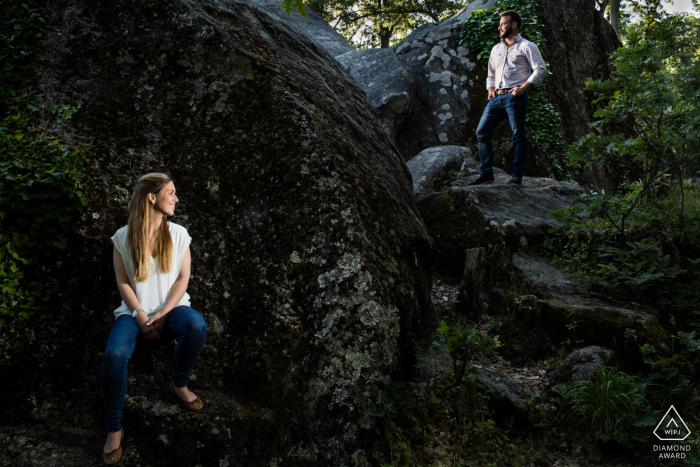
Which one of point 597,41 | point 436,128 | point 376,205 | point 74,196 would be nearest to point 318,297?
point 376,205

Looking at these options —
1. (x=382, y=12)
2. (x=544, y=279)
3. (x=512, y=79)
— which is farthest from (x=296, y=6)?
(x=382, y=12)

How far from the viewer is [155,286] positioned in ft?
8.33

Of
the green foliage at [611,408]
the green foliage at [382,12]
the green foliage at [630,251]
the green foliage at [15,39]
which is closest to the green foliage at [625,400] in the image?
the green foliage at [611,408]

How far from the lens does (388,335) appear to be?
9.14 ft

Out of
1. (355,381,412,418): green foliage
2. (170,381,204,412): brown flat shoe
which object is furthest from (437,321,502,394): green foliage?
(170,381,204,412): brown flat shoe

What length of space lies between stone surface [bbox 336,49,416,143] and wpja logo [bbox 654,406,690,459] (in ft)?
22.8

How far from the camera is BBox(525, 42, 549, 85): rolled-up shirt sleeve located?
535cm

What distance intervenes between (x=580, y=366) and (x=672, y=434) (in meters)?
0.64

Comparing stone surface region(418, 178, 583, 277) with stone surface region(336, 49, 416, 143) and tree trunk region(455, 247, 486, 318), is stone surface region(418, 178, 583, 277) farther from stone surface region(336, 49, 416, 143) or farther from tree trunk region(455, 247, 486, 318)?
stone surface region(336, 49, 416, 143)

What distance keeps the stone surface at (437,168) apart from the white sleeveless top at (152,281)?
485cm

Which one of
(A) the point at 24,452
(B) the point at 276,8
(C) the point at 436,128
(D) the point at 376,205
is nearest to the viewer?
(A) the point at 24,452

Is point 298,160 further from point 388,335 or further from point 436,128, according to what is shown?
point 436,128

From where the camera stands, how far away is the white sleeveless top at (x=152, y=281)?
250cm

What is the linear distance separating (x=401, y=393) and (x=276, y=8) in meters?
12.8
